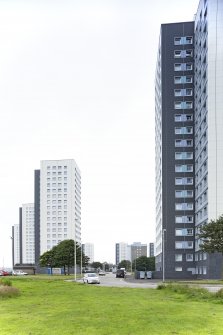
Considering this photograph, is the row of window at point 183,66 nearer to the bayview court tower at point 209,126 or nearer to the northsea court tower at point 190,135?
the northsea court tower at point 190,135

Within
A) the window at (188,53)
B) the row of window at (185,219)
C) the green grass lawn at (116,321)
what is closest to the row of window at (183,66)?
the window at (188,53)

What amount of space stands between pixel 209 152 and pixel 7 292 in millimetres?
67382

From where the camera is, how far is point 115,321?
1641cm

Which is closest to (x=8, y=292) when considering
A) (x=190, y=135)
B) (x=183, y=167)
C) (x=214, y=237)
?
(x=214, y=237)

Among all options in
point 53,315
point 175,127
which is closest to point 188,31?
point 175,127

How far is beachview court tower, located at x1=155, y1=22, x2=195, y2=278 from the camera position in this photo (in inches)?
4122

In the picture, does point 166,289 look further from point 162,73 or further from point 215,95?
point 162,73

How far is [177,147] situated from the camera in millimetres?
109062

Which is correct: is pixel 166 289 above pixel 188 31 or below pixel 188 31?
below

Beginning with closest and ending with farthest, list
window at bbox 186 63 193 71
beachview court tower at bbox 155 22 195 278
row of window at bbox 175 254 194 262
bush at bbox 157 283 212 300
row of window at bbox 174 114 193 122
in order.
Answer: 1. bush at bbox 157 283 212 300
2. row of window at bbox 175 254 194 262
3. beachview court tower at bbox 155 22 195 278
4. row of window at bbox 174 114 193 122
5. window at bbox 186 63 193 71

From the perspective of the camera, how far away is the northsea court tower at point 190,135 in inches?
3578

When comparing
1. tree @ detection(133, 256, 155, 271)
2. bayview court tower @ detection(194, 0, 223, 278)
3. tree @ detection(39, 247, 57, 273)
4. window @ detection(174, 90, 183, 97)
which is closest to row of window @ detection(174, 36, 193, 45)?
bayview court tower @ detection(194, 0, 223, 278)

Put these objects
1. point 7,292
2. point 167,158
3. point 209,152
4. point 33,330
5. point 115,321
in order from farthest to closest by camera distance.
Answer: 1. point 167,158
2. point 209,152
3. point 7,292
4. point 115,321
5. point 33,330

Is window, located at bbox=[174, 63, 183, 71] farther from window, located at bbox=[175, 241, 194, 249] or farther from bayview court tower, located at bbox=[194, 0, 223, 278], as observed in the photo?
window, located at bbox=[175, 241, 194, 249]
